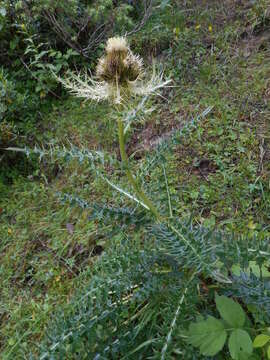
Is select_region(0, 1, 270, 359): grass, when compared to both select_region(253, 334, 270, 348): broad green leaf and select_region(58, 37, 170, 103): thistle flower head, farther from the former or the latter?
select_region(253, 334, 270, 348): broad green leaf

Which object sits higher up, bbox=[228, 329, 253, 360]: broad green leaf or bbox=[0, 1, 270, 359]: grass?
bbox=[0, 1, 270, 359]: grass

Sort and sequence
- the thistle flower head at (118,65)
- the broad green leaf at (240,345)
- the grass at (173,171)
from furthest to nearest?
the grass at (173,171) < the thistle flower head at (118,65) < the broad green leaf at (240,345)

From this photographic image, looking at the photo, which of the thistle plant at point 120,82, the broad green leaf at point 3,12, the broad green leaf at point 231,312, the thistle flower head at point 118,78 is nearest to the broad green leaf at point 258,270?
the broad green leaf at point 231,312

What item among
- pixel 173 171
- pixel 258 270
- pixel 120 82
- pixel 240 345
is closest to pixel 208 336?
pixel 240 345

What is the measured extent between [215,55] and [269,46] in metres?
0.37

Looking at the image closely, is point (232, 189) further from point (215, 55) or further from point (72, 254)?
point (215, 55)

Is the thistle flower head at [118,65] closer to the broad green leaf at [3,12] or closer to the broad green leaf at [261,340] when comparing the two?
the broad green leaf at [261,340]

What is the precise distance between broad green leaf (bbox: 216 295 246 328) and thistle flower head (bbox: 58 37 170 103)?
74 centimetres

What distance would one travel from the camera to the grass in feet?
6.08

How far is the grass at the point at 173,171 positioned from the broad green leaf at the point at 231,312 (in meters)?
0.41

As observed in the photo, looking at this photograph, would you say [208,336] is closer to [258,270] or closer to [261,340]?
[261,340]

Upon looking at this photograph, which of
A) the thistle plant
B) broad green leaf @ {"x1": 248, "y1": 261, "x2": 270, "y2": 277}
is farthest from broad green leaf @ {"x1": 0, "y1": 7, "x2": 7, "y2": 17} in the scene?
broad green leaf @ {"x1": 248, "y1": 261, "x2": 270, "y2": 277}

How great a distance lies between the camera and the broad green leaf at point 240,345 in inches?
44.7

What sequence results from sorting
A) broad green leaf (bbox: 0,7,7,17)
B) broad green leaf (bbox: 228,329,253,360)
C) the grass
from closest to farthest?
broad green leaf (bbox: 228,329,253,360), the grass, broad green leaf (bbox: 0,7,7,17)
